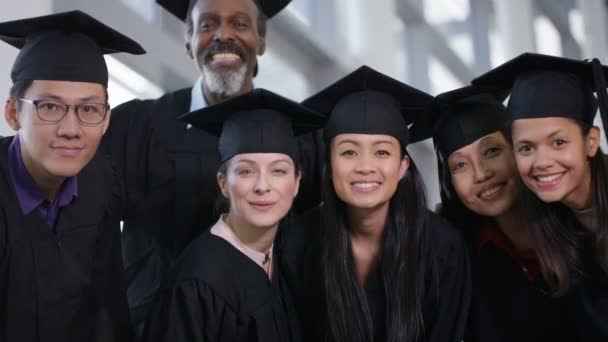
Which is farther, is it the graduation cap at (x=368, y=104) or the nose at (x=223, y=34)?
the nose at (x=223, y=34)

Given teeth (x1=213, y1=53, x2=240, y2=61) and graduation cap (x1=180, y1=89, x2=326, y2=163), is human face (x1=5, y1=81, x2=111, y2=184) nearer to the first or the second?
graduation cap (x1=180, y1=89, x2=326, y2=163)

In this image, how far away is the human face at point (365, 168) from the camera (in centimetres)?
308

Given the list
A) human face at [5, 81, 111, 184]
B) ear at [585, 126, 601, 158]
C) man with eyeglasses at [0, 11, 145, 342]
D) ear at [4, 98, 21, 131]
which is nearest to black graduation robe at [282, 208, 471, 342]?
ear at [585, 126, 601, 158]

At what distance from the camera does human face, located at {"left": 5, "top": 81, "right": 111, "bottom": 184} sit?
258 cm

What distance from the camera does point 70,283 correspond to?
2.66 metres

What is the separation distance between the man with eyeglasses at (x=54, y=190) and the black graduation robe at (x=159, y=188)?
24.4 inches

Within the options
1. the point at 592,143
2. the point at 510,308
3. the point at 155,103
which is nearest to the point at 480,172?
the point at 592,143

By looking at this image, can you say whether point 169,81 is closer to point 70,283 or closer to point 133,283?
point 133,283

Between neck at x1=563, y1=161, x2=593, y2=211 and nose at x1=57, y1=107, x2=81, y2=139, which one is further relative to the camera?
neck at x1=563, y1=161, x2=593, y2=211

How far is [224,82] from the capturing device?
3668mm

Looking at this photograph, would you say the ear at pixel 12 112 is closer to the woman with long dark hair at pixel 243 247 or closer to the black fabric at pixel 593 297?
the woman with long dark hair at pixel 243 247

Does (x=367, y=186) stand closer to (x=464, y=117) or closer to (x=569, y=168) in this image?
(x=464, y=117)

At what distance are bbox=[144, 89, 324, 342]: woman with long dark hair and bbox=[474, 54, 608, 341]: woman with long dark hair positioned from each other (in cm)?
84

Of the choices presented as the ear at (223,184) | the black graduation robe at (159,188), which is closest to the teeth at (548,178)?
the ear at (223,184)
